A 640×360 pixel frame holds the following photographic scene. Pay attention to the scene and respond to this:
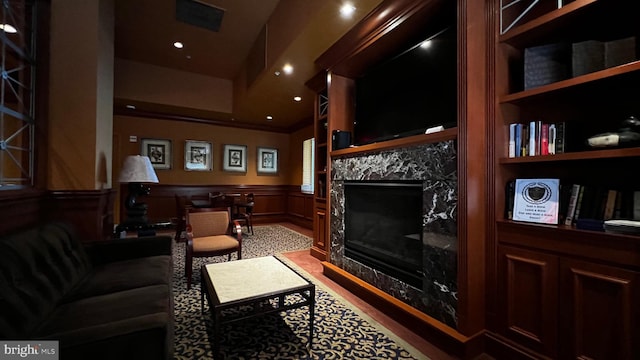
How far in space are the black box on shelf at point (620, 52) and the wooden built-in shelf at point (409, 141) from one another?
0.81m

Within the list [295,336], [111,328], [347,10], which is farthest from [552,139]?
[111,328]

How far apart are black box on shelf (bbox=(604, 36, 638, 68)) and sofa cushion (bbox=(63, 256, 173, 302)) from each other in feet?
10.00

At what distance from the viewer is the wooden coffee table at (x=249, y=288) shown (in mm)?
1618

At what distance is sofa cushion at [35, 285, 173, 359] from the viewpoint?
0.93 m

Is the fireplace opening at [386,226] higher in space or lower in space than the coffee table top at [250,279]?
higher

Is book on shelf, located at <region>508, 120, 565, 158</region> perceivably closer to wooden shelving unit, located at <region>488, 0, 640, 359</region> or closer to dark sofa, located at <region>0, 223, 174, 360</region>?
wooden shelving unit, located at <region>488, 0, 640, 359</region>

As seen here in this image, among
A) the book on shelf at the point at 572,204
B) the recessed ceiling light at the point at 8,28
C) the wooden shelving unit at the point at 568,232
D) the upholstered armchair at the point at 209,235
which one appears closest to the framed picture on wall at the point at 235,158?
the upholstered armchair at the point at 209,235

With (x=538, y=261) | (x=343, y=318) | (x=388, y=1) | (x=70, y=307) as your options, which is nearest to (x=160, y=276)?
(x=70, y=307)

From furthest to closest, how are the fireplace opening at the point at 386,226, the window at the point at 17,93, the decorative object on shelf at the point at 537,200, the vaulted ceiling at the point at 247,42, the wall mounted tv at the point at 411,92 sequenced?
the vaulted ceiling at the point at 247,42 < the fireplace opening at the point at 386,226 < the wall mounted tv at the point at 411,92 < the window at the point at 17,93 < the decorative object on shelf at the point at 537,200

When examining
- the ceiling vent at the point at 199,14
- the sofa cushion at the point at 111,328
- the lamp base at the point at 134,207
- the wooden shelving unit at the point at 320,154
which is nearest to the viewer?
the sofa cushion at the point at 111,328

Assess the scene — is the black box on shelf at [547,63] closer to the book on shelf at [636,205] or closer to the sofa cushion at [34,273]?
the book on shelf at [636,205]

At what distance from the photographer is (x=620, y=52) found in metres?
1.40

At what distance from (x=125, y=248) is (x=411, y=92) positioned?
9.57 feet

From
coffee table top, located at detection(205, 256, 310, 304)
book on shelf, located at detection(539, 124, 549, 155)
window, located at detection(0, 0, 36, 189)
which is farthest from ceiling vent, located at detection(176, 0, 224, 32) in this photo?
book on shelf, located at detection(539, 124, 549, 155)
